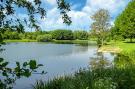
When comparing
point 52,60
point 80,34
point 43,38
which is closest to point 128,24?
point 52,60

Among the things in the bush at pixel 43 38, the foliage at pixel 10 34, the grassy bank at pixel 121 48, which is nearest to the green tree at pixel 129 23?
the grassy bank at pixel 121 48

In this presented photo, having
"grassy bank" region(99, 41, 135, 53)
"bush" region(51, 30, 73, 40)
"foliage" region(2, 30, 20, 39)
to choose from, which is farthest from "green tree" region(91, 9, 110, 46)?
→ "bush" region(51, 30, 73, 40)

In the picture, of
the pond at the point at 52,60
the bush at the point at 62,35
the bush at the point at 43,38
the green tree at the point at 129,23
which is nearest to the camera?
the pond at the point at 52,60

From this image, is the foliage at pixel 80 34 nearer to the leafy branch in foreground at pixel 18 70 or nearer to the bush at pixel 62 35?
the bush at pixel 62 35

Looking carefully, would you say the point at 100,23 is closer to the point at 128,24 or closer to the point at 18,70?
the point at 128,24

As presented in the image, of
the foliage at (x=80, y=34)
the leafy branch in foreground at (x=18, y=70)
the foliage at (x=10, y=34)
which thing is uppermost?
the foliage at (x=10, y=34)

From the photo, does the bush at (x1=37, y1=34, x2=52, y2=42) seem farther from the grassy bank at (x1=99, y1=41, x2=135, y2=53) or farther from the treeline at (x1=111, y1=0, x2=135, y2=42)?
the grassy bank at (x1=99, y1=41, x2=135, y2=53)

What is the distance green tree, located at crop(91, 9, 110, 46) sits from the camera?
298 ft

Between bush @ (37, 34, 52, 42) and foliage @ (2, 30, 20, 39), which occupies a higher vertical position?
foliage @ (2, 30, 20, 39)

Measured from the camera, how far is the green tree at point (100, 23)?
90.9m

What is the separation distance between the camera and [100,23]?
91.5 meters

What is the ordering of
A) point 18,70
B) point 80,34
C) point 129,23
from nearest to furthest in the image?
point 18,70, point 129,23, point 80,34

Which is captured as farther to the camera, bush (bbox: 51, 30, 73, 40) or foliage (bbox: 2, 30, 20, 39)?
bush (bbox: 51, 30, 73, 40)

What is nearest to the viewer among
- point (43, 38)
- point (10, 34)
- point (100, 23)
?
point (10, 34)
